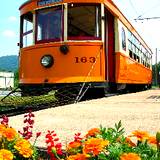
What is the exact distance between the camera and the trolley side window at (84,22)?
1038 cm

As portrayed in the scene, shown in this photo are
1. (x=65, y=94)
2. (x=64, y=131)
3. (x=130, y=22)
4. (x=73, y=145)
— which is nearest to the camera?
(x=73, y=145)

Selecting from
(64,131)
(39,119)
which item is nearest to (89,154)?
(64,131)

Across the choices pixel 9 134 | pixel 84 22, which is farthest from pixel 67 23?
pixel 9 134

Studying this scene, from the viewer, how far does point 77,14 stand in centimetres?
1059

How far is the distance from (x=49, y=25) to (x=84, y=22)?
0.85m

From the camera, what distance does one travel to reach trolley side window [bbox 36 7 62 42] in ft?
34.1

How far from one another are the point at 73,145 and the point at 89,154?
0.62 ft

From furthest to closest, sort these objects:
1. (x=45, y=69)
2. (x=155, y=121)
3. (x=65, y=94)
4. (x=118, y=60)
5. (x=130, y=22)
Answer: (x=130, y=22) < (x=118, y=60) < (x=45, y=69) < (x=65, y=94) < (x=155, y=121)

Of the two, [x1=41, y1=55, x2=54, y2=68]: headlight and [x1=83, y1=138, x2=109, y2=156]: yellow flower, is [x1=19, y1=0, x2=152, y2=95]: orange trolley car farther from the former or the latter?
[x1=83, y1=138, x2=109, y2=156]: yellow flower

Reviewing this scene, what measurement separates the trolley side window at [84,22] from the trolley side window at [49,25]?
0.26 m

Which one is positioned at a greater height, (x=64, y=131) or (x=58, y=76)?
(x=58, y=76)

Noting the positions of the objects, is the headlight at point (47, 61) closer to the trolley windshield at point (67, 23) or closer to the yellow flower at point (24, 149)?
the trolley windshield at point (67, 23)

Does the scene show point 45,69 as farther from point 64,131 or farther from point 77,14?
point 64,131

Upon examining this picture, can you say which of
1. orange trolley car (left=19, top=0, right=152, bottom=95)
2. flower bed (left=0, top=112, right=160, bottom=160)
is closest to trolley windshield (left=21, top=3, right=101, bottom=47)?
orange trolley car (left=19, top=0, right=152, bottom=95)
